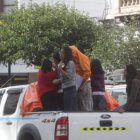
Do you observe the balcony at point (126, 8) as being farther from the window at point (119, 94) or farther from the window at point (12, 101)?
the window at point (12, 101)

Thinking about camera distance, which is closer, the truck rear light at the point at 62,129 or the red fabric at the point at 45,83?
the truck rear light at the point at 62,129

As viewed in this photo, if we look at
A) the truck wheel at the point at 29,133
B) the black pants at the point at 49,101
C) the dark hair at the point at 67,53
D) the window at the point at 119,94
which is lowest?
the window at the point at 119,94

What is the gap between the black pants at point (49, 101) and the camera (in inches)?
348

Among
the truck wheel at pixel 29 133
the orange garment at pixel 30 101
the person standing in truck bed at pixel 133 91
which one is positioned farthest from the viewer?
the orange garment at pixel 30 101

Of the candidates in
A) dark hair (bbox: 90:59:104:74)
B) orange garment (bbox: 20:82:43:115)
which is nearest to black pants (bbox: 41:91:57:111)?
orange garment (bbox: 20:82:43:115)

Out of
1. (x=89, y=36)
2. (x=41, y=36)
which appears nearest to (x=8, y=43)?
(x=41, y=36)

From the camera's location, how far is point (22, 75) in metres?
35.2

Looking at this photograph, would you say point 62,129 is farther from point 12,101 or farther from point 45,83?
point 12,101

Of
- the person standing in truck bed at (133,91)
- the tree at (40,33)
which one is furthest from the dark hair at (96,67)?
the tree at (40,33)

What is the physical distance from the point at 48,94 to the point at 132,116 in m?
1.79

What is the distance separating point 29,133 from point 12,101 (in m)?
1.37

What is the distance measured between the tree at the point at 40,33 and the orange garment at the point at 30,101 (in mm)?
16538

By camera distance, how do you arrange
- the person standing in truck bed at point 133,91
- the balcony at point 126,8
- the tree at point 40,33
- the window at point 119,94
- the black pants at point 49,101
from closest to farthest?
the person standing in truck bed at point 133,91
the black pants at point 49,101
the window at point 119,94
the tree at point 40,33
the balcony at point 126,8

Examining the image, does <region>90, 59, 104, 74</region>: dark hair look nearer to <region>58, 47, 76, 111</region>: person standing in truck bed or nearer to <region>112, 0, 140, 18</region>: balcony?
<region>58, 47, 76, 111</region>: person standing in truck bed
